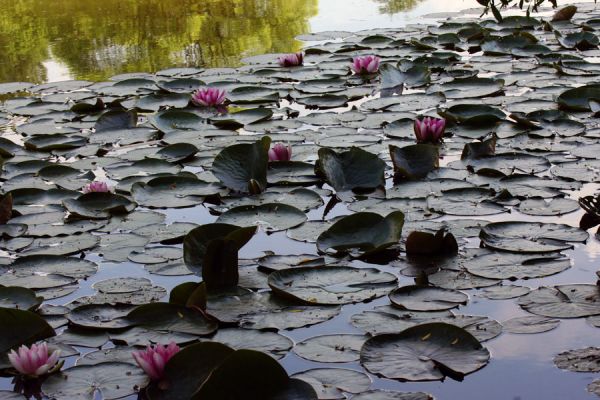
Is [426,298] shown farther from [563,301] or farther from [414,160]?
[414,160]

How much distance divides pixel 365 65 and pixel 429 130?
1.63 meters

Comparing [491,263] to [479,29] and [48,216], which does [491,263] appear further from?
[479,29]

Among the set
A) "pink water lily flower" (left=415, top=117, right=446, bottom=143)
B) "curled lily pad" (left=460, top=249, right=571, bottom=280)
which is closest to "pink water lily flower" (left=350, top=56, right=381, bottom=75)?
"pink water lily flower" (left=415, top=117, right=446, bottom=143)

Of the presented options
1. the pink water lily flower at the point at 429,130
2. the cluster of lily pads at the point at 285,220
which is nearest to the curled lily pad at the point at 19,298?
the cluster of lily pads at the point at 285,220

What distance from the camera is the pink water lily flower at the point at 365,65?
17.8 ft

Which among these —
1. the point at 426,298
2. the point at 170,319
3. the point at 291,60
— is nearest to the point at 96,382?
the point at 170,319

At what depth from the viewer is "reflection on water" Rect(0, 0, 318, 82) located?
6371 mm

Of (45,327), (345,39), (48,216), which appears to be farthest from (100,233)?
Answer: (345,39)

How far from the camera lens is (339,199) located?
132 inches

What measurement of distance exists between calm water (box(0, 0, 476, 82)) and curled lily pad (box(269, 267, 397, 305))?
3.71 metres

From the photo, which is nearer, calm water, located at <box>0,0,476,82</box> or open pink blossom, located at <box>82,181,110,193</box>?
open pink blossom, located at <box>82,181,110,193</box>

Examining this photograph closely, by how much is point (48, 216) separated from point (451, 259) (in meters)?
1.55

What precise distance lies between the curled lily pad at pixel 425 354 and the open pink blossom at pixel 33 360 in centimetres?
76

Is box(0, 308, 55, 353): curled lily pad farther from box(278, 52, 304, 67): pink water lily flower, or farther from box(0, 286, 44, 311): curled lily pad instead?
box(278, 52, 304, 67): pink water lily flower
